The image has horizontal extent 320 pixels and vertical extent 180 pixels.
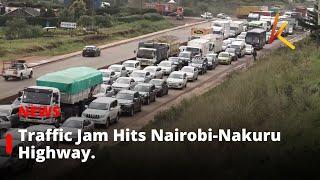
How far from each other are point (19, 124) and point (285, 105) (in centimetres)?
1099

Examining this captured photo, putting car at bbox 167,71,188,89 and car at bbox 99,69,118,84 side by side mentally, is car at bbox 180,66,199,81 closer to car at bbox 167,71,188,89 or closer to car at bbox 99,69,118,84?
car at bbox 167,71,188,89

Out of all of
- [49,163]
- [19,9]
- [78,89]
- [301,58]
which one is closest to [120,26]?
[19,9]

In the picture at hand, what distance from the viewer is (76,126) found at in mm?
24000

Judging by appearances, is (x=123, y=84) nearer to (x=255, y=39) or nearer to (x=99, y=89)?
(x=99, y=89)

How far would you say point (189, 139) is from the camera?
63.1 ft

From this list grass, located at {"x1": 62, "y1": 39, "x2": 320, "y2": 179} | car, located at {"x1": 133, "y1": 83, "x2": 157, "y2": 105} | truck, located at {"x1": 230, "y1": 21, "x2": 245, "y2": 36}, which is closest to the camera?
grass, located at {"x1": 62, "y1": 39, "x2": 320, "y2": 179}

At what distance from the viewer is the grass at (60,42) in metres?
53.1

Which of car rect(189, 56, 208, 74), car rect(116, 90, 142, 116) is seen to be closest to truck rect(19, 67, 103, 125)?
car rect(116, 90, 142, 116)

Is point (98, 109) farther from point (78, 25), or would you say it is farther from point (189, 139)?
point (78, 25)

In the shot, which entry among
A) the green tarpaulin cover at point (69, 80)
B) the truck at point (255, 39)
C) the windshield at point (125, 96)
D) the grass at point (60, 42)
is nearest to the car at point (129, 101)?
the windshield at point (125, 96)

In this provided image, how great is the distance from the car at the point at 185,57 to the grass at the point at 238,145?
53.6 ft

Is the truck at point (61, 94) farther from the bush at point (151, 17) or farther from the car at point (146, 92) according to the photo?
the bush at point (151, 17)

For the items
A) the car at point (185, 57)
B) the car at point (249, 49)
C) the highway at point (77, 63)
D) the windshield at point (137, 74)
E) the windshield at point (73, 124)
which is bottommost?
the highway at point (77, 63)

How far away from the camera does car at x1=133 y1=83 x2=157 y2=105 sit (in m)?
32.7
